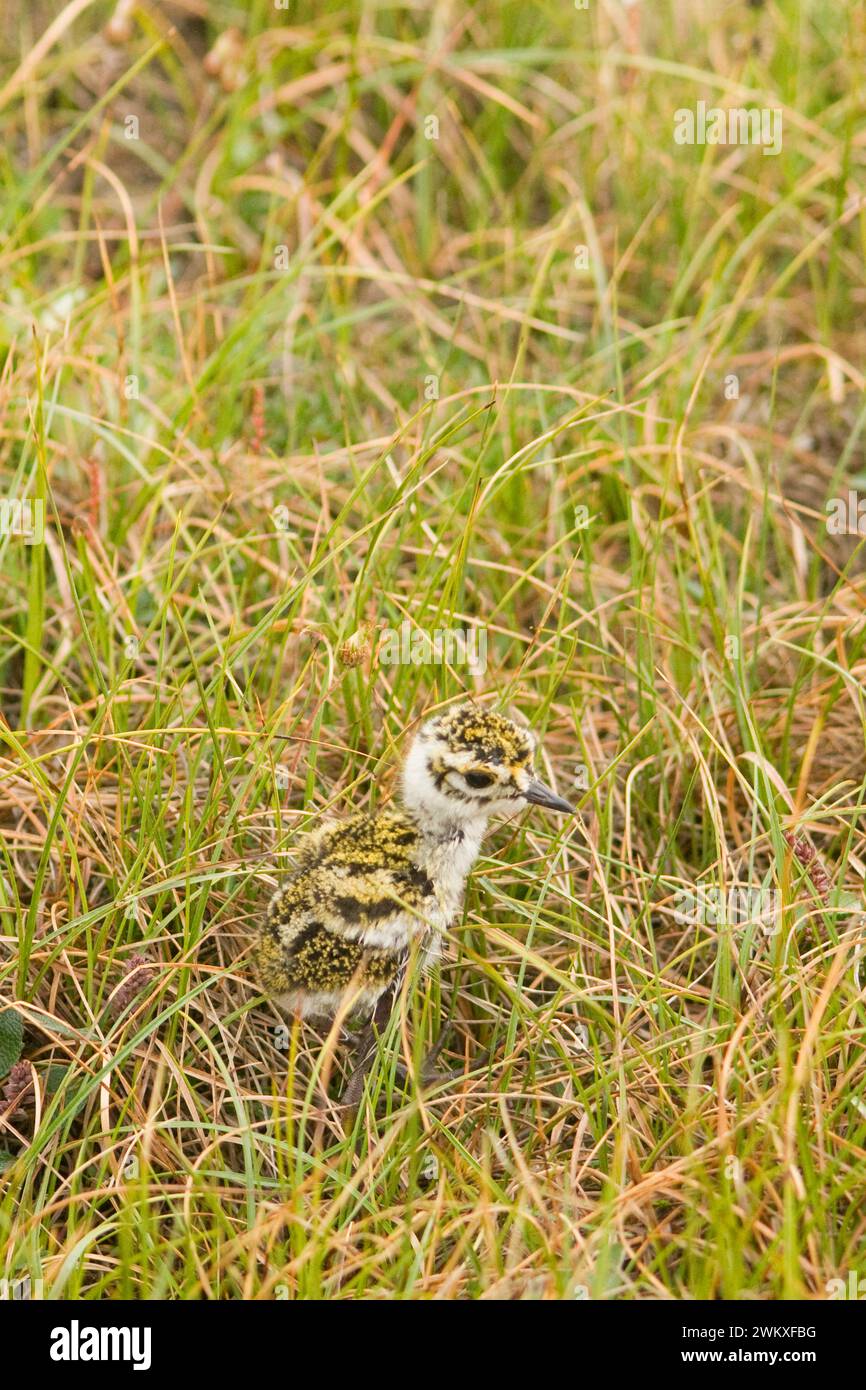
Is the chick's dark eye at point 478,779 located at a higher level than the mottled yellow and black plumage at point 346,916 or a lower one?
higher

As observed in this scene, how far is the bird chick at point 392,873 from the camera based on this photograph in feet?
10.4

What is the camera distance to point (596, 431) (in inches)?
179

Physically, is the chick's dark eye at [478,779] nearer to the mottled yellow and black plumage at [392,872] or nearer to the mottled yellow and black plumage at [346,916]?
the mottled yellow and black plumage at [392,872]

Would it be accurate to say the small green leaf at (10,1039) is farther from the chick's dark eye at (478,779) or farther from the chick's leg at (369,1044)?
the chick's dark eye at (478,779)

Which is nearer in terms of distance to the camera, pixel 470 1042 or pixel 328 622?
pixel 470 1042

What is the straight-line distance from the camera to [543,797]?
323 centimetres

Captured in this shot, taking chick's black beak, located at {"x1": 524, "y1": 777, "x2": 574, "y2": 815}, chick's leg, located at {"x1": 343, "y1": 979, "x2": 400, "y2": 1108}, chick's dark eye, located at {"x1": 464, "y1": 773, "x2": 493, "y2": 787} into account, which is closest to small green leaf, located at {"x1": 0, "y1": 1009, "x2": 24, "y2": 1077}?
chick's leg, located at {"x1": 343, "y1": 979, "x2": 400, "y2": 1108}

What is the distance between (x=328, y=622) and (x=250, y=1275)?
168cm

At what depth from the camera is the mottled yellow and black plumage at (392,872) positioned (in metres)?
3.17

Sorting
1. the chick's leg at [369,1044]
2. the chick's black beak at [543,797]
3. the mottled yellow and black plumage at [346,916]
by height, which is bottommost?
the chick's leg at [369,1044]

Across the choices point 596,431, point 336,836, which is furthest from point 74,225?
point 336,836

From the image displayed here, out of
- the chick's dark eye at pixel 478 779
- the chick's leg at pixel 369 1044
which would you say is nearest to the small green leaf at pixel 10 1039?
the chick's leg at pixel 369 1044

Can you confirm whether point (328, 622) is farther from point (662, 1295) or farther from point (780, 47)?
point (780, 47)

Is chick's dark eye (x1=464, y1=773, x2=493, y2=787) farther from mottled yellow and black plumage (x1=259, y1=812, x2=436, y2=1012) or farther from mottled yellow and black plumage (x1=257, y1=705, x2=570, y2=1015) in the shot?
mottled yellow and black plumage (x1=259, y1=812, x2=436, y2=1012)
